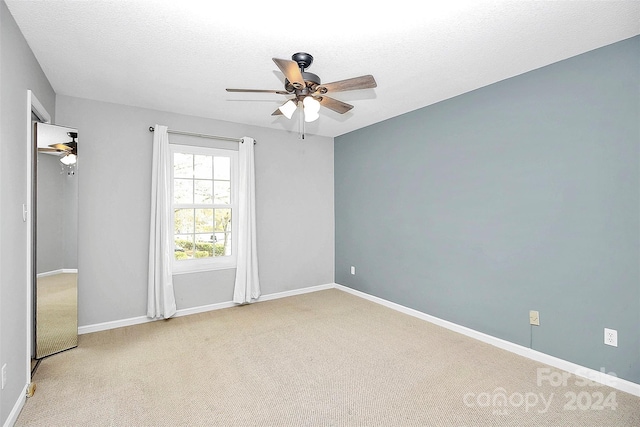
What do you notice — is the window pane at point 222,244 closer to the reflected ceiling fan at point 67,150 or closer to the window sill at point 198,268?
the window sill at point 198,268

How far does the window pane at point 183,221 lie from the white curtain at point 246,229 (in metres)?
0.63

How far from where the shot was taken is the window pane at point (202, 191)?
4262mm

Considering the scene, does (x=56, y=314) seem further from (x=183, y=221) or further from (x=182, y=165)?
(x=182, y=165)

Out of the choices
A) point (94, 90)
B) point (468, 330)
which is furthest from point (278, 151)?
point (468, 330)

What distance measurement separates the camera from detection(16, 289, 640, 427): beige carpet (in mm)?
2078

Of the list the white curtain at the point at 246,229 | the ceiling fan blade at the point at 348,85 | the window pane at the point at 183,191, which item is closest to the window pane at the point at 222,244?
the white curtain at the point at 246,229

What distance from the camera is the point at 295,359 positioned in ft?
9.46

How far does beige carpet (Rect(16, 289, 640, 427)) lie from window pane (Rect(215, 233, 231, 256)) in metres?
1.12

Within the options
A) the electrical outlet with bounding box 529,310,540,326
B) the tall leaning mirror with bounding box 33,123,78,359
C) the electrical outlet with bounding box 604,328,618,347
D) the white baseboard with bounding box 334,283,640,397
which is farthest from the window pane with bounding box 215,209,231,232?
the electrical outlet with bounding box 604,328,618,347

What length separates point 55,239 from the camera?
3006mm

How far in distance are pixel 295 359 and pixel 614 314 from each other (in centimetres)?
258

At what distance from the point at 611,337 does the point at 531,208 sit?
1.14m

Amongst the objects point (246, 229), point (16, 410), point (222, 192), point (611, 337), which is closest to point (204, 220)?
point (222, 192)

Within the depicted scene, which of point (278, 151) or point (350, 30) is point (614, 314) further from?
point (278, 151)
